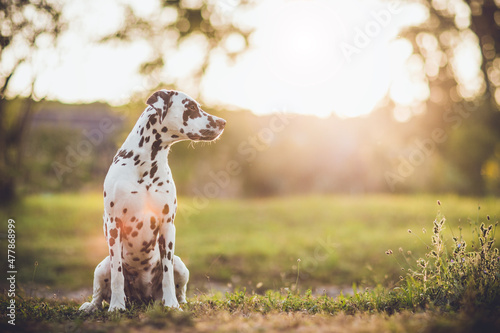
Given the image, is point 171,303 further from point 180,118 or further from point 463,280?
point 463,280

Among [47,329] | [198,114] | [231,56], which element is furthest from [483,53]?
[47,329]

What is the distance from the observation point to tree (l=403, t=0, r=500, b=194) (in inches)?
782

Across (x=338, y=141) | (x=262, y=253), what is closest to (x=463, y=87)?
(x=338, y=141)

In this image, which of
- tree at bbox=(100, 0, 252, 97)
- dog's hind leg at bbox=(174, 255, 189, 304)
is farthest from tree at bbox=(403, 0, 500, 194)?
dog's hind leg at bbox=(174, 255, 189, 304)

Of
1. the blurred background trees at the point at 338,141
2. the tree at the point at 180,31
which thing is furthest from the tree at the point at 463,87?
the tree at the point at 180,31

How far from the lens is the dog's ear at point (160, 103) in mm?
4469

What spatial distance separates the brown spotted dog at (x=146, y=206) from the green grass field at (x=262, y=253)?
15.4 inches

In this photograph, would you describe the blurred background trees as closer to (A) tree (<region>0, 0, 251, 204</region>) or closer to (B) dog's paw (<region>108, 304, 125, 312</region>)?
(A) tree (<region>0, 0, 251, 204</region>)

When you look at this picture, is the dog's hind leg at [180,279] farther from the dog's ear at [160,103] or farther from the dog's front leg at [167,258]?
the dog's ear at [160,103]

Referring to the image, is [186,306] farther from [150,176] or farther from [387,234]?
[387,234]

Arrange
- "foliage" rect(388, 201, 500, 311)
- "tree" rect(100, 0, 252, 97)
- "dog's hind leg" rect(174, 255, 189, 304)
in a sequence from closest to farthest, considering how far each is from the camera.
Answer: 1. "foliage" rect(388, 201, 500, 311)
2. "dog's hind leg" rect(174, 255, 189, 304)
3. "tree" rect(100, 0, 252, 97)

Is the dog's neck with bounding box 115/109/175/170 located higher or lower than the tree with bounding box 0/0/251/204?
lower

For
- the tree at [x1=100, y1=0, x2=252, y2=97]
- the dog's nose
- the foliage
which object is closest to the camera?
the foliage

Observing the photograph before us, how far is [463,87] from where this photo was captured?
2222cm
